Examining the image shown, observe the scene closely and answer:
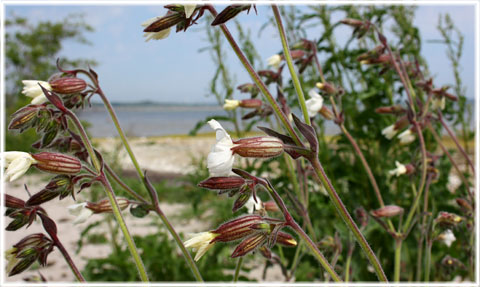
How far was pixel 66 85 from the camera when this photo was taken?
32.4 inches

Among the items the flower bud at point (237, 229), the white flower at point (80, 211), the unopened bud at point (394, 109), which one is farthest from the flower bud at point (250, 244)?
the unopened bud at point (394, 109)

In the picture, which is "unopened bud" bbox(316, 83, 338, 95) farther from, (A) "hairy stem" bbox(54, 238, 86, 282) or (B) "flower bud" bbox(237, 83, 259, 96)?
(A) "hairy stem" bbox(54, 238, 86, 282)

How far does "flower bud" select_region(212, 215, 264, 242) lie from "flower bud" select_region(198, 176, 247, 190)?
0.05m

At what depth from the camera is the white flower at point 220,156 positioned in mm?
556

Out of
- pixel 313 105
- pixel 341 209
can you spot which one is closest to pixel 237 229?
pixel 341 209

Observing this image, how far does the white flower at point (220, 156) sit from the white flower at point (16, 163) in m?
0.29

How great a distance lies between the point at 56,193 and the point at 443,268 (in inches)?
48.3

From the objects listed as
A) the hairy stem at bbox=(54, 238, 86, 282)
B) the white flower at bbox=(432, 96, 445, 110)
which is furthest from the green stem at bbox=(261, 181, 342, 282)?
the white flower at bbox=(432, 96, 445, 110)

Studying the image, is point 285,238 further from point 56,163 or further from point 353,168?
point 353,168

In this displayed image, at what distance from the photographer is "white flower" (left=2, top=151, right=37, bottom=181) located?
0.64 m

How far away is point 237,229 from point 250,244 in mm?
35

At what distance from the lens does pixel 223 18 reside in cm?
58

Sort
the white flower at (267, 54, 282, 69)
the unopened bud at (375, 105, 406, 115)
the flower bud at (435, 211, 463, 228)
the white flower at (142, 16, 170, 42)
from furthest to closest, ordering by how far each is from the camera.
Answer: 1. the unopened bud at (375, 105, 406, 115)
2. the white flower at (267, 54, 282, 69)
3. the flower bud at (435, 211, 463, 228)
4. the white flower at (142, 16, 170, 42)

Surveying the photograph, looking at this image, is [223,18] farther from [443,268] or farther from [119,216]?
[443,268]
